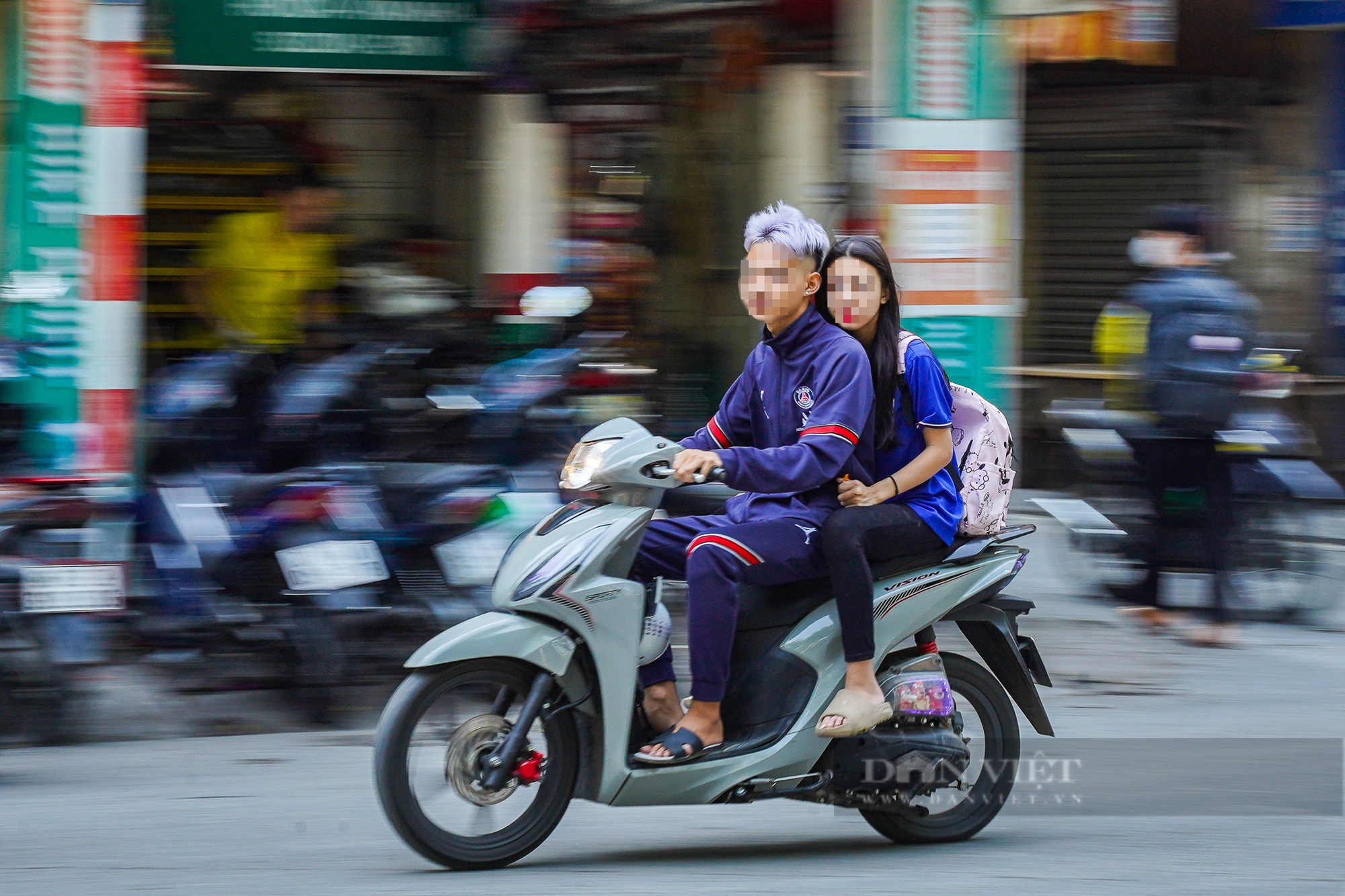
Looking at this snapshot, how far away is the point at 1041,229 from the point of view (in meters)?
13.5

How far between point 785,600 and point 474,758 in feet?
3.01

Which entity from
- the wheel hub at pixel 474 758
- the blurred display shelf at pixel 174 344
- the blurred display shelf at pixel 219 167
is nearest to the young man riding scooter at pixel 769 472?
the wheel hub at pixel 474 758

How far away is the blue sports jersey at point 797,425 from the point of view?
419 cm

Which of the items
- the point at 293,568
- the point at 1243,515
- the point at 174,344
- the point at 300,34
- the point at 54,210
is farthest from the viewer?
the point at 174,344

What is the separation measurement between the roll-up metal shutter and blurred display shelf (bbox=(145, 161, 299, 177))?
20.3 ft

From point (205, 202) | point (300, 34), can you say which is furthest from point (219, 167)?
point (300, 34)

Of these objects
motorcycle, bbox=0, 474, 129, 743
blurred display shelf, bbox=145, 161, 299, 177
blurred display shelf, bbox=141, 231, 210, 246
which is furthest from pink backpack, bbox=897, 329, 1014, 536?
blurred display shelf, bbox=141, 231, 210, 246

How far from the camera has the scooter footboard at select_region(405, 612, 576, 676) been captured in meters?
4.07

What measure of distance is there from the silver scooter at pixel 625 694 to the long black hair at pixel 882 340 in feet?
1.16

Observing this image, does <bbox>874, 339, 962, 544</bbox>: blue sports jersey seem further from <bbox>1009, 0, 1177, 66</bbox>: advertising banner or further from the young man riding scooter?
<bbox>1009, 0, 1177, 66</bbox>: advertising banner

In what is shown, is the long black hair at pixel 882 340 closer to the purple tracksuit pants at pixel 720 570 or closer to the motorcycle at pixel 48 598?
the purple tracksuit pants at pixel 720 570

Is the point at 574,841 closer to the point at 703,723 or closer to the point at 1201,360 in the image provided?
the point at 703,723

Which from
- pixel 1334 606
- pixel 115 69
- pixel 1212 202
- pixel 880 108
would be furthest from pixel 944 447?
pixel 1212 202

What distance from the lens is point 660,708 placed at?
4379 mm
